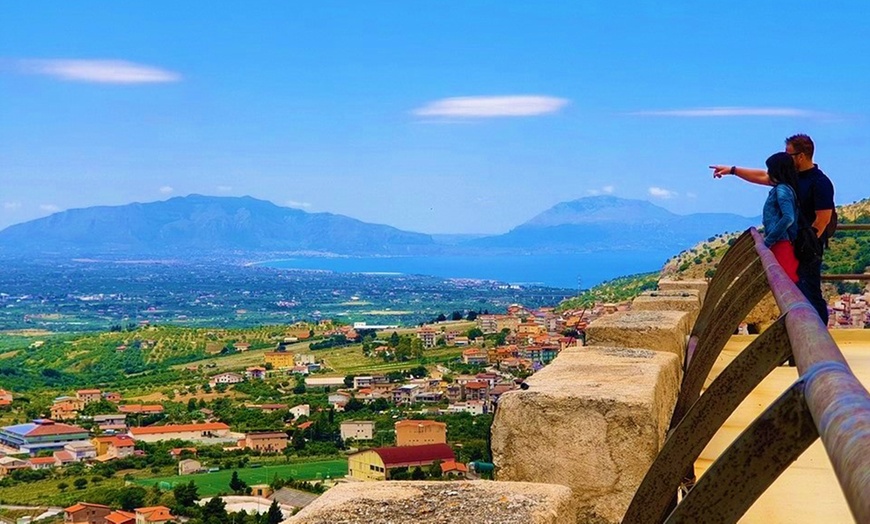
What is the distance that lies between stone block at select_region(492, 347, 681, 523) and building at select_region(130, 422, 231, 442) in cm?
5670

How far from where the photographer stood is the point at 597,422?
8.66 feet

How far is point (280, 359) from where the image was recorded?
83.2 meters

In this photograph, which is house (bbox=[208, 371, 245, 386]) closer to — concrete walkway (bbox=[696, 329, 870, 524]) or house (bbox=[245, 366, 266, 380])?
house (bbox=[245, 366, 266, 380])

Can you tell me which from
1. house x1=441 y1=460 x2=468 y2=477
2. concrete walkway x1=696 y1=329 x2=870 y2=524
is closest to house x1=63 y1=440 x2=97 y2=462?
house x1=441 y1=460 x2=468 y2=477

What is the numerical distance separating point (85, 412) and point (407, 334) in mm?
29473

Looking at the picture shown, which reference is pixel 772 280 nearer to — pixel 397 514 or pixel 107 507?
pixel 397 514

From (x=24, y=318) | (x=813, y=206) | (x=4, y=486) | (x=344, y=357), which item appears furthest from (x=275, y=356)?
(x=813, y=206)

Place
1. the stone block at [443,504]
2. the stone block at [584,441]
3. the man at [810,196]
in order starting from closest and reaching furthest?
the stone block at [443,504]
the stone block at [584,441]
the man at [810,196]

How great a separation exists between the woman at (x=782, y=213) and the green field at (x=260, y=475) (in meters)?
40.8

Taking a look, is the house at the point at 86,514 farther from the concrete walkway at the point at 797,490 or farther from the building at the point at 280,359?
the building at the point at 280,359

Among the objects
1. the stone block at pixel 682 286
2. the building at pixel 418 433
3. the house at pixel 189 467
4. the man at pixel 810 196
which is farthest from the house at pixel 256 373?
the man at pixel 810 196

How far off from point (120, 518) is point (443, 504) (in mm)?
38055

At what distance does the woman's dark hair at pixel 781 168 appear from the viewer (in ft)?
15.8

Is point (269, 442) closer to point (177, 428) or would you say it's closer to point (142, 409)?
point (177, 428)
